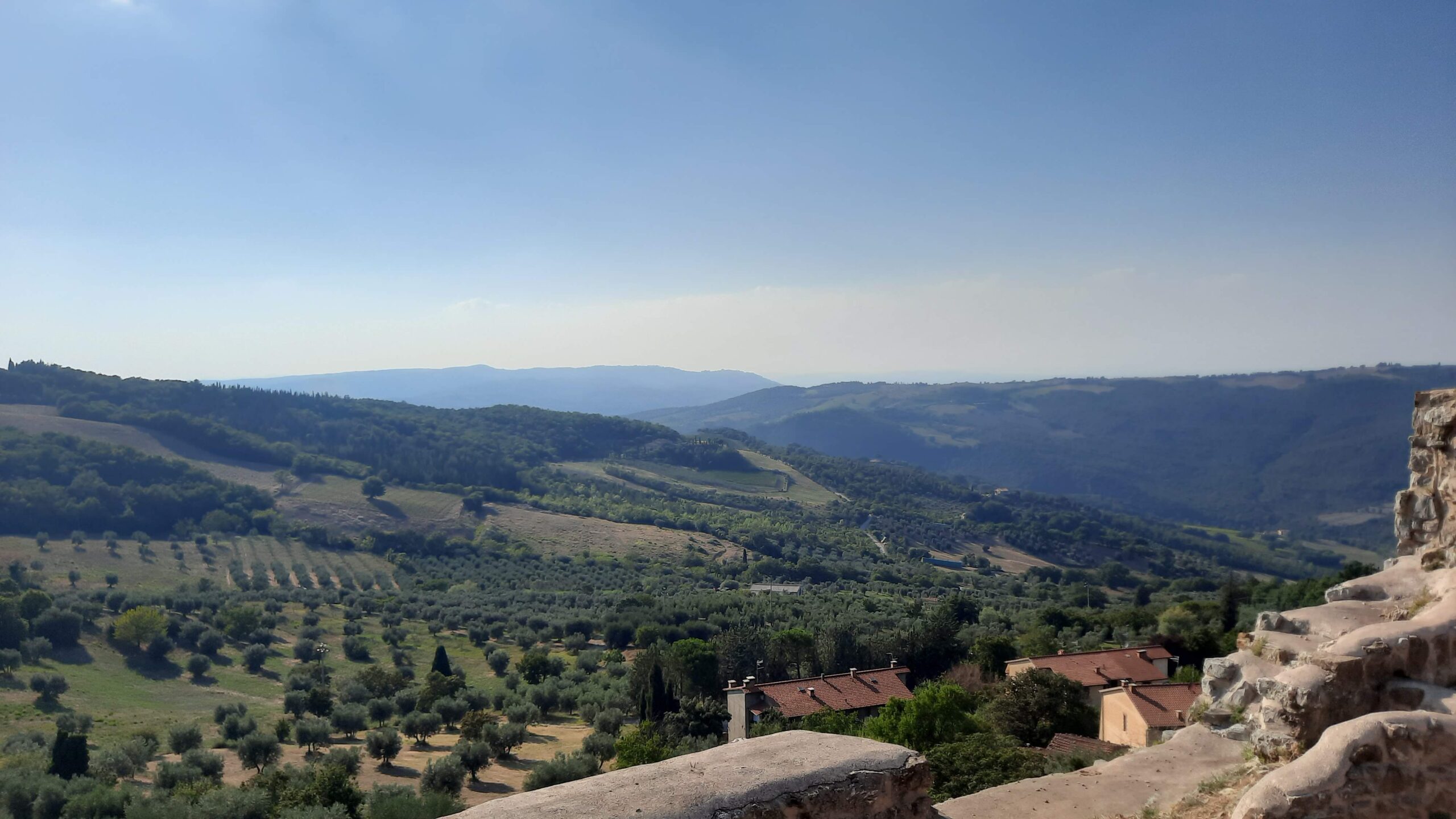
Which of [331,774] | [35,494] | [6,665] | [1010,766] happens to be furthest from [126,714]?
[35,494]

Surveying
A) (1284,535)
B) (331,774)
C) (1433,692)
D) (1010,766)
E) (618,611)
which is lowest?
(1284,535)

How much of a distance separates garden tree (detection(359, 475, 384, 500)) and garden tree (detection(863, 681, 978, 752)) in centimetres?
10457

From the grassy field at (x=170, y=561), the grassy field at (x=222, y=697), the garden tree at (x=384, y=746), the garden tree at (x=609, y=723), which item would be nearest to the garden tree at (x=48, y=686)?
the grassy field at (x=222, y=697)

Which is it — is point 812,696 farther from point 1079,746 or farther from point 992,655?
point 1079,746

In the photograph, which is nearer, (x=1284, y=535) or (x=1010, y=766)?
(x=1010, y=766)

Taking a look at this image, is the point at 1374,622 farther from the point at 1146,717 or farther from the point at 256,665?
the point at 256,665

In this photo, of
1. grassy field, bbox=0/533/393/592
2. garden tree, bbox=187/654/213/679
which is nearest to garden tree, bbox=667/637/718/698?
garden tree, bbox=187/654/213/679

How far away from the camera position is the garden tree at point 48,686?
125 feet

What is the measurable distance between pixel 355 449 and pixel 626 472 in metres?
47.7

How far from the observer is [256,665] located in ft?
158

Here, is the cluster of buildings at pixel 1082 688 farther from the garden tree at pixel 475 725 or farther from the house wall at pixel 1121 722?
the garden tree at pixel 475 725

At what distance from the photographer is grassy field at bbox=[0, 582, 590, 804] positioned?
30391mm

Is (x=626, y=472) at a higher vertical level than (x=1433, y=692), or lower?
lower

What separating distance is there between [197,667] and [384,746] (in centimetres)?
2371
